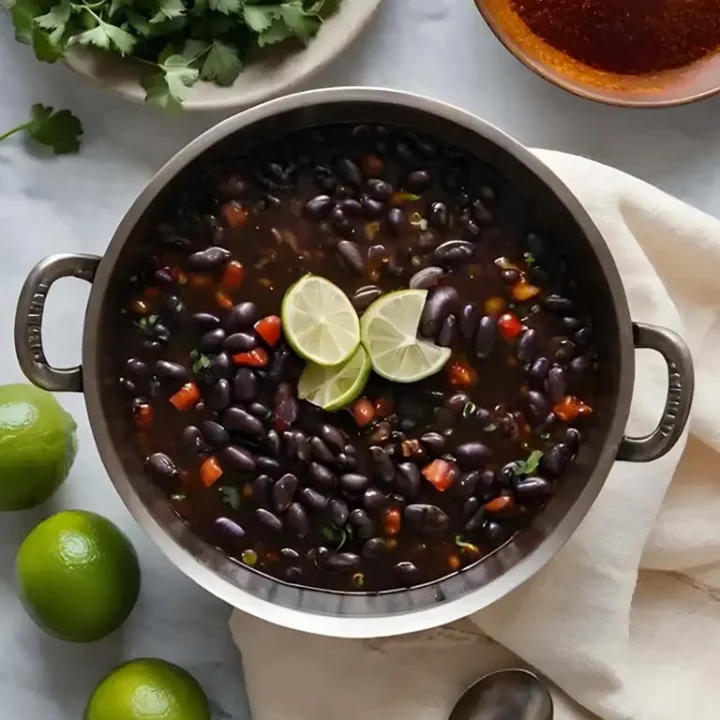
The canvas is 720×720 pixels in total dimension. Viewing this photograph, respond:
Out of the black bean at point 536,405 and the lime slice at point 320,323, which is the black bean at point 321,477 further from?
the black bean at point 536,405

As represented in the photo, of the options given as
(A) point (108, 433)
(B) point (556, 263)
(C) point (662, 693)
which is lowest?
(C) point (662, 693)

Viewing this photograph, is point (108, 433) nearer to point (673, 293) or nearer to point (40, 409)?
point (40, 409)

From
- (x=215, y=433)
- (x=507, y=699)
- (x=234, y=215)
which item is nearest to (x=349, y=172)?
(x=234, y=215)

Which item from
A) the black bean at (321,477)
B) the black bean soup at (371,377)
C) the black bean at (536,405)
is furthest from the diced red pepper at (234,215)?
the black bean at (536,405)

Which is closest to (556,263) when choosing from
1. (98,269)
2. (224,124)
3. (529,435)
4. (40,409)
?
(529,435)

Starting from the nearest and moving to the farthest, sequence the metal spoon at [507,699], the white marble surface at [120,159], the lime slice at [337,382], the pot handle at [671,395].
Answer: the pot handle at [671,395], the lime slice at [337,382], the metal spoon at [507,699], the white marble surface at [120,159]

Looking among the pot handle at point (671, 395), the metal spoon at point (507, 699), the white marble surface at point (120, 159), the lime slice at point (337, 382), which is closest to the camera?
the pot handle at point (671, 395)

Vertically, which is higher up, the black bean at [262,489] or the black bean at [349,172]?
the black bean at [349,172]
